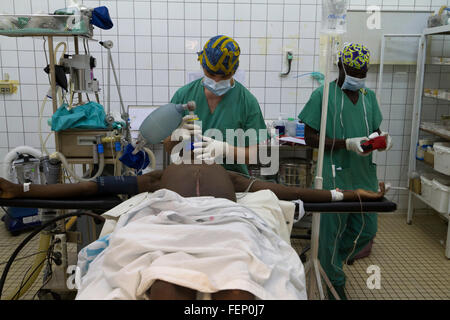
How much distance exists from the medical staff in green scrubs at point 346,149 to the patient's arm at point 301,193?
41 centimetres

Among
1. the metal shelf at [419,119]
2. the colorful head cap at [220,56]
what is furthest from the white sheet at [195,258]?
the metal shelf at [419,119]

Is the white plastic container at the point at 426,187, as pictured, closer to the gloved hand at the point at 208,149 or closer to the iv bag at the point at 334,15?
the iv bag at the point at 334,15

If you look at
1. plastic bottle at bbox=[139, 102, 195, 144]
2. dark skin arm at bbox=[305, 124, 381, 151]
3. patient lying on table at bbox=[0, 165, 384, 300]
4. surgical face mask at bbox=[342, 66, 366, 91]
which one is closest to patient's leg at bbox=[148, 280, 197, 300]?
patient lying on table at bbox=[0, 165, 384, 300]

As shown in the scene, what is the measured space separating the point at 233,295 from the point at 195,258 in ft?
0.55

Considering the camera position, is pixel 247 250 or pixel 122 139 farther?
pixel 122 139

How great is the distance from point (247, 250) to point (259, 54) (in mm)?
2713

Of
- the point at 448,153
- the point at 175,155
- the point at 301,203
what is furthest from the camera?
the point at 448,153

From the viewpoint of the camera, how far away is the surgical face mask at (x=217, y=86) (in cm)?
202

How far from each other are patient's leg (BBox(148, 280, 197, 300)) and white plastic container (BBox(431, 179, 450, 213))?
8.60ft

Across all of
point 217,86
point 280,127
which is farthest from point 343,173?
point 280,127

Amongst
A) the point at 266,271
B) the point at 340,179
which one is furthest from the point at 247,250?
the point at 340,179

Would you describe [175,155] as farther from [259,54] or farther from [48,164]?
[259,54]

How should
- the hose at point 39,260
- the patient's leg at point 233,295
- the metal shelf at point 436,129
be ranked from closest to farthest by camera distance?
the patient's leg at point 233,295
the hose at point 39,260
the metal shelf at point 436,129
